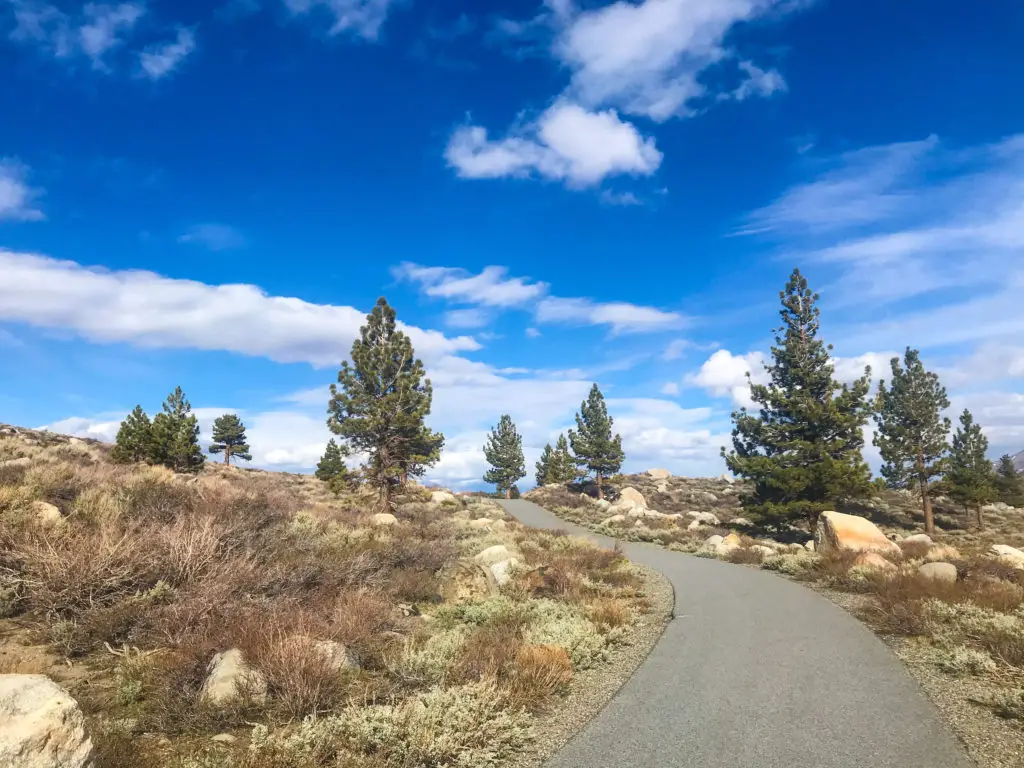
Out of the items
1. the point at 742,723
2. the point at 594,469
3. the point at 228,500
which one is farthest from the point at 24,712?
the point at 594,469

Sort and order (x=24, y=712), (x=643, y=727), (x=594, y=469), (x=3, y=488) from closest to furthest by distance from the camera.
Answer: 1. (x=24, y=712)
2. (x=643, y=727)
3. (x=3, y=488)
4. (x=594, y=469)

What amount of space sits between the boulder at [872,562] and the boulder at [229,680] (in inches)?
638

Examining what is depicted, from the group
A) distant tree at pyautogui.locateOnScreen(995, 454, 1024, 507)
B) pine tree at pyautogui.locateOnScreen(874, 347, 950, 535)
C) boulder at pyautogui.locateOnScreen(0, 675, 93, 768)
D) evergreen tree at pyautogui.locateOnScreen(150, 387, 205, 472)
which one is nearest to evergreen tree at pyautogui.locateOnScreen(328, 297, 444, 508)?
evergreen tree at pyautogui.locateOnScreen(150, 387, 205, 472)

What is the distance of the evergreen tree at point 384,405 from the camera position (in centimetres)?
2780

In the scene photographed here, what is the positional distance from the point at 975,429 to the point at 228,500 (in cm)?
5535

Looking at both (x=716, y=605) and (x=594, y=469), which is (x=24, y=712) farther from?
(x=594, y=469)

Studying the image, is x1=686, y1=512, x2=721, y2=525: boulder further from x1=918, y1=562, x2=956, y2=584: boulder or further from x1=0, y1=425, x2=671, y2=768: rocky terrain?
x1=0, y1=425, x2=671, y2=768: rocky terrain

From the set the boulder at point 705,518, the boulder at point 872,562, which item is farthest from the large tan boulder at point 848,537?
the boulder at point 705,518

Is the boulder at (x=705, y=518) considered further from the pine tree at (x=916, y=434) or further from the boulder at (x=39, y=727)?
the boulder at (x=39, y=727)

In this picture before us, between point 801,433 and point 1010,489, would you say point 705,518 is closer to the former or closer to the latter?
point 801,433

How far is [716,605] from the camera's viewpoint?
1313cm

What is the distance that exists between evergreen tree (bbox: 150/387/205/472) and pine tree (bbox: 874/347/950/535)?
44.4 m

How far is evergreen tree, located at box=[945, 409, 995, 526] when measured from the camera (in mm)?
39656

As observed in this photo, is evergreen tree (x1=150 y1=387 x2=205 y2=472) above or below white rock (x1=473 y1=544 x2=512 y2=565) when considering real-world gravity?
above
